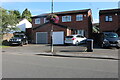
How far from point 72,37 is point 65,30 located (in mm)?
4956

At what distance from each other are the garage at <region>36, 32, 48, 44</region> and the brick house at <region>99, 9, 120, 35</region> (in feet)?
33.9

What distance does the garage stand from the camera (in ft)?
96.5

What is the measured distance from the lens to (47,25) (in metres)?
29.1

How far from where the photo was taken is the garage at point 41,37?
29.4m

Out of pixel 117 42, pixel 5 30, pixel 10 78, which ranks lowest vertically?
pixel 10 78

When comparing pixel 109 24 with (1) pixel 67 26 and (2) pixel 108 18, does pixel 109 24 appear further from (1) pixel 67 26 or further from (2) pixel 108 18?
(1) pixel 67 26

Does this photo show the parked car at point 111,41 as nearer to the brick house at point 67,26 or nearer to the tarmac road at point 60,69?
the tarmac road at point 60,69

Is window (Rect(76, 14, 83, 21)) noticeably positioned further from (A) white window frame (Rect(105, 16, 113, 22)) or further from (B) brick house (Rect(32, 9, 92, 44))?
(A) white window frame (Rect(105, 16, 113, 22))

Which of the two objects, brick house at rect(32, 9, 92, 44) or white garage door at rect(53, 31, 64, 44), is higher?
brick house at rect(32, 9, 92, 44)

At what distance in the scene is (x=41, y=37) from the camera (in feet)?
97.9

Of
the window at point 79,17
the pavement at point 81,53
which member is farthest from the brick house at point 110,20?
the pavement at point 81,53

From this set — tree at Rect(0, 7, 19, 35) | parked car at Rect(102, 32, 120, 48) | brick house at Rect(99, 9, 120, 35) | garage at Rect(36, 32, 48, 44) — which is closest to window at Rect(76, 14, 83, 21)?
brick house at Rect(99, 9, 120, 35)

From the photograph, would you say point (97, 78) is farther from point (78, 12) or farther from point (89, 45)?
point (78, 12)

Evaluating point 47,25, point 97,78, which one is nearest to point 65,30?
point 47,25
